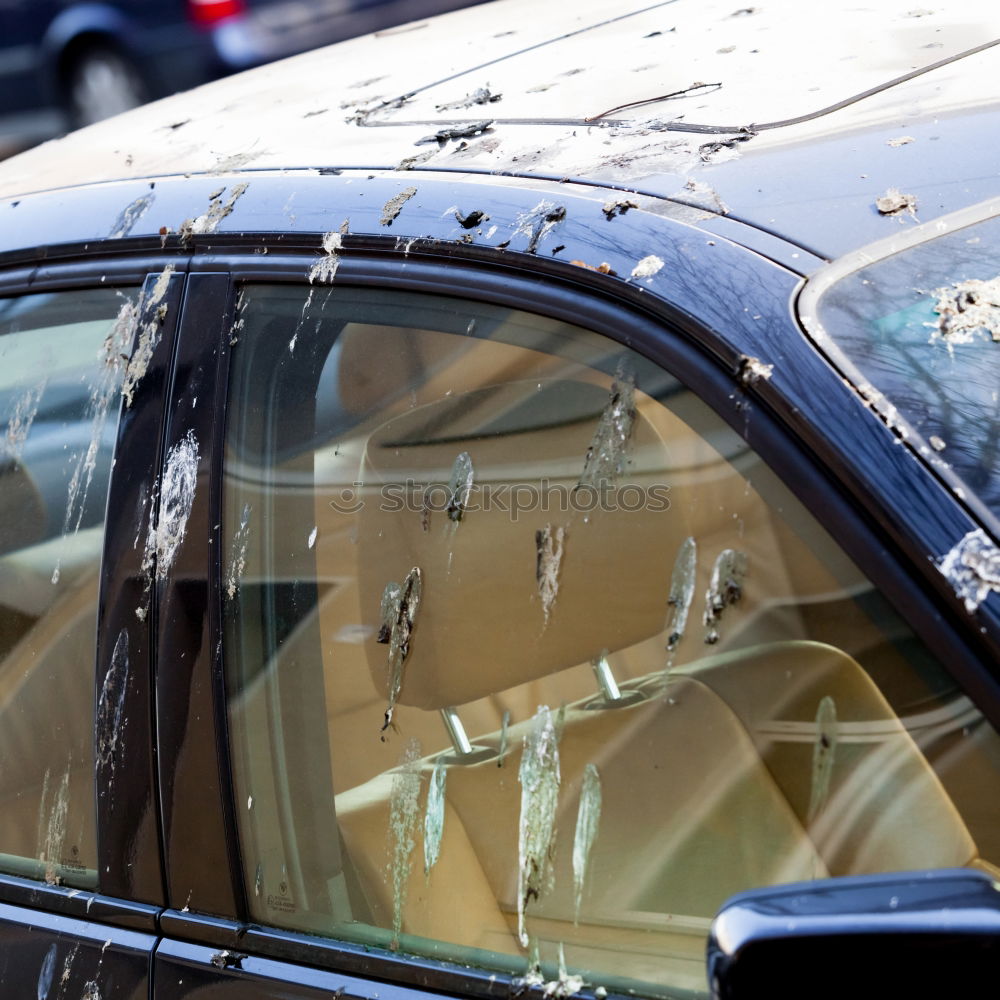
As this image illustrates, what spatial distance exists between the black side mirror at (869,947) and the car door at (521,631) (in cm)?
21

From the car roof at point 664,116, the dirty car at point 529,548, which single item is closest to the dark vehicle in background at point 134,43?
the car roof at point 664,116

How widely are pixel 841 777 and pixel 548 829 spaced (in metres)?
0.31

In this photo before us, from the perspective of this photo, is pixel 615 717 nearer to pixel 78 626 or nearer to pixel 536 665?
pixel 536 665

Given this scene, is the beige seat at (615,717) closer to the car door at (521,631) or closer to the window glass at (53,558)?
the car door at (521,631)

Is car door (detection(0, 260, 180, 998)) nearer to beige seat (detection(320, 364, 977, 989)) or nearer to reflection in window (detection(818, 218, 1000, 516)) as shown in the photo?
beige seat (detection(320, 364, 977, 989))

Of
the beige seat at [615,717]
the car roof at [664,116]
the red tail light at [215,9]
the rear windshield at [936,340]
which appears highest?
the red tail light at [215,9]

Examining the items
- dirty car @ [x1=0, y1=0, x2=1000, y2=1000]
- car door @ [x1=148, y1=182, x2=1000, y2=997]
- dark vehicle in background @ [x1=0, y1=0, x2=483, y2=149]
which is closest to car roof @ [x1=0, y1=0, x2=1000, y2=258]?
dirty car @ [x1=0, y1=0, x2=1000, y2=1000]

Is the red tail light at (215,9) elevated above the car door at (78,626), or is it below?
above

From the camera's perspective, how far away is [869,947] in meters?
0.86

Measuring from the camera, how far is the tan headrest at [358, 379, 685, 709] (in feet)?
4.04

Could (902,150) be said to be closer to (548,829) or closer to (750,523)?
(750,523)

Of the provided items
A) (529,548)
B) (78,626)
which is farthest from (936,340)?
(78,626)

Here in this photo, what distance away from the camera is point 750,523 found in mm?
1139

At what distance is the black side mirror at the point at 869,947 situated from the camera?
0.84 metres
